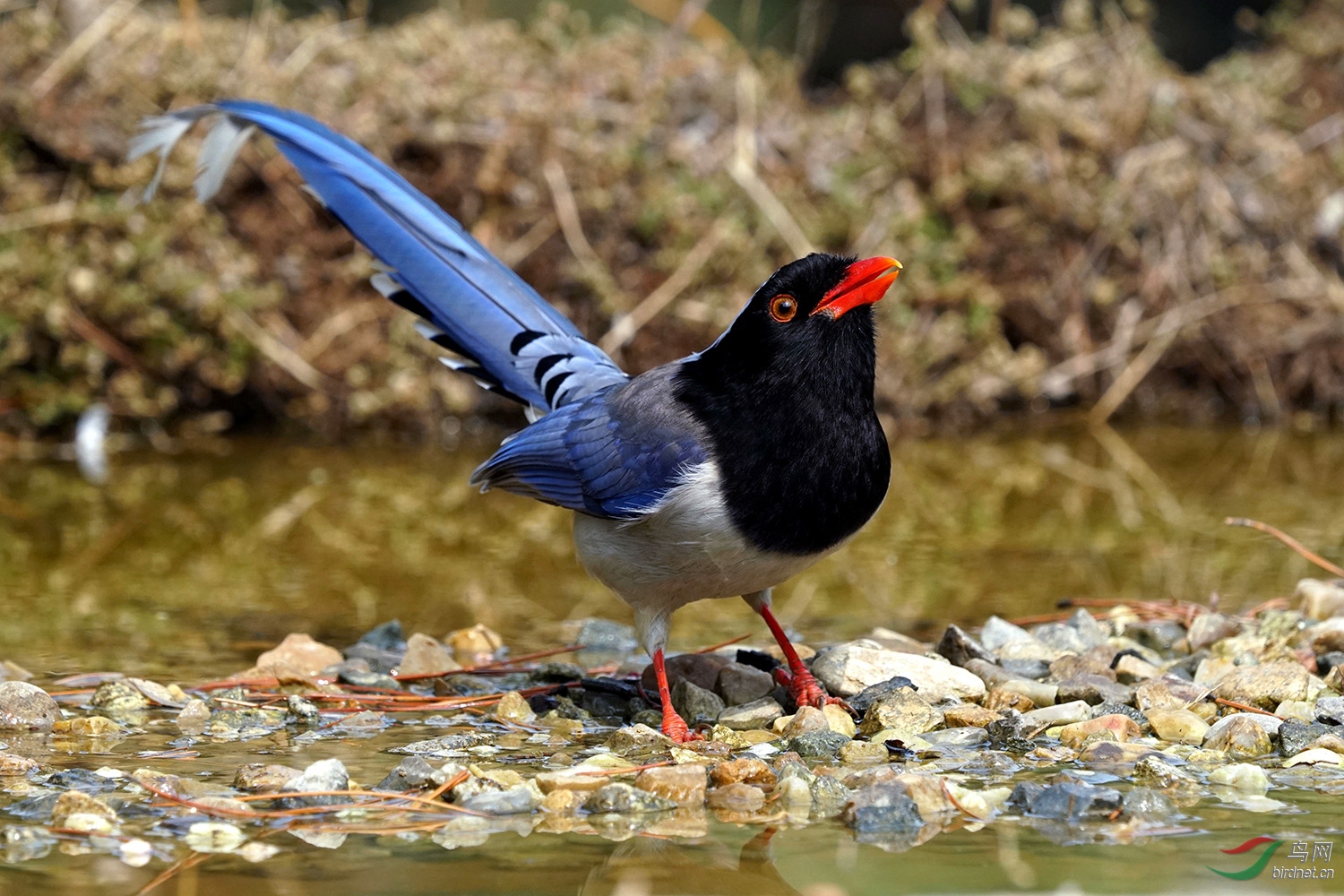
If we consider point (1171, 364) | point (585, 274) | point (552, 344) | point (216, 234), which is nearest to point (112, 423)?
point (216, 234)

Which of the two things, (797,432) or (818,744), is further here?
(797,432)

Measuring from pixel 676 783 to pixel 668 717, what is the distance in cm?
64

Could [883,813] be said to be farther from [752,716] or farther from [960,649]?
[960,649]

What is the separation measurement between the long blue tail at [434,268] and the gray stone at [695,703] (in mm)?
1109

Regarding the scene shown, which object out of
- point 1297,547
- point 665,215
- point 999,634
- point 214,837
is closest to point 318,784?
point 214,837

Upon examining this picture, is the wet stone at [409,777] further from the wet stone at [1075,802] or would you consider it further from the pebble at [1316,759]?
the pebble at [1316,759]

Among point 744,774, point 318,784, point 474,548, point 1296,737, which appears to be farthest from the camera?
point 474,548

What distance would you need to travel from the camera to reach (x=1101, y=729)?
348cm

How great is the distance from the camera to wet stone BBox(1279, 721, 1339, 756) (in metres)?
3.38

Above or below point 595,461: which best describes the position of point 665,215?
above

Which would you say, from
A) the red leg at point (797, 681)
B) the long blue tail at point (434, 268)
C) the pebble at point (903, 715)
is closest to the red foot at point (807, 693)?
the red leg at point (797, 681)

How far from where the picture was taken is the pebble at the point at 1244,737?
3391 mm

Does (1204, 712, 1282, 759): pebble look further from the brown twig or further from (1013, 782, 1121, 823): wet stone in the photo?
the brown twig

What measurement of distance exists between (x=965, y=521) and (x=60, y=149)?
16.1 feet
